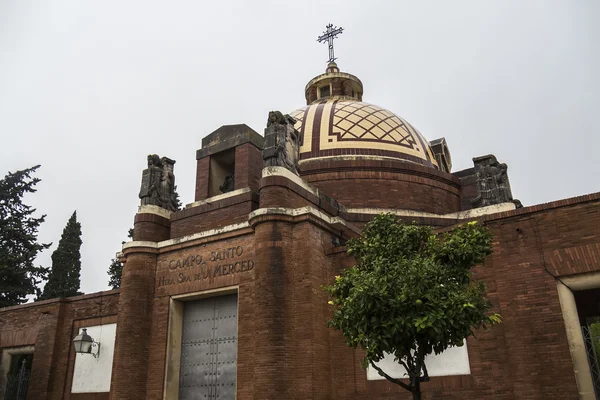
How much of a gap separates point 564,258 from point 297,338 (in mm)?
4634

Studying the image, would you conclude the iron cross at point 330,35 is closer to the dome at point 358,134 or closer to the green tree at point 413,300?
the dome at point 358,134

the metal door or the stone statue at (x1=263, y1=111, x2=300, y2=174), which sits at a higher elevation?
the stone statue at (x1=263, y1=111, x2=300, y2=174)

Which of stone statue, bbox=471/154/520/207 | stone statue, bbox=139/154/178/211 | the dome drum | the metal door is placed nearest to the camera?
the metal door

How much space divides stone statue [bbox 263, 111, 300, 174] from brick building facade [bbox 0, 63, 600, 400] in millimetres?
75

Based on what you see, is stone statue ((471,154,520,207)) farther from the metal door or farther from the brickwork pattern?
the metal door

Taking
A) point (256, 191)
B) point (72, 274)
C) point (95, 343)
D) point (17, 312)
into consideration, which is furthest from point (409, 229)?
point (72, 274)

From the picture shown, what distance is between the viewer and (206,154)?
12.9 m

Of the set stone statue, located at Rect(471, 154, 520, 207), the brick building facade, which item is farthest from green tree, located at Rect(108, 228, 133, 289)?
stone statue, located at Rect(471, 154, 520, 207)

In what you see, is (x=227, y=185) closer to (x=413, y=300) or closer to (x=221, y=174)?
(x=221, y=174)

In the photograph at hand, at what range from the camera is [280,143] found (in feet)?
36.6

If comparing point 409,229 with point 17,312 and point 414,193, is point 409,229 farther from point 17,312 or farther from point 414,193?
point 17,312

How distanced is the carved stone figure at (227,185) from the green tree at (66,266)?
15.9 metres

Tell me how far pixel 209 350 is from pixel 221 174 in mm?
4379

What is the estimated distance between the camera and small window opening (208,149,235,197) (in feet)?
41.9
